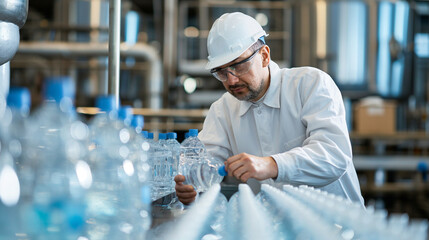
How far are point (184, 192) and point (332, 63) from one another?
175 inches

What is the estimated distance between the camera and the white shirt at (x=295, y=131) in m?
1.67

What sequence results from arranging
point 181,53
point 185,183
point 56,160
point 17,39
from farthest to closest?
point 181,53
point 185,183
point 17,39
point 56,160

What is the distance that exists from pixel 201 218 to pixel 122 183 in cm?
26

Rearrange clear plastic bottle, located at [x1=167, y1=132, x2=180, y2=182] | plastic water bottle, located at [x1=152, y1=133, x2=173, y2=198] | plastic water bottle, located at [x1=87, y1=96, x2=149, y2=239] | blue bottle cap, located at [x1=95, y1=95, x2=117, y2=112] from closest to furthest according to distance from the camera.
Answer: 1. plastic water bottle, located at [x1=87, y1=96, x2=149, y2=239]
2. blue bottle cap, located at [x1=95, y1=95, x2=117, y2=112]
3. plastic water bottle, located at [x1=152, y1=133, x2=173, y2=198]
4. clear plastic bottle, located at [x1=167, y1=132, x2=180, y2=182]

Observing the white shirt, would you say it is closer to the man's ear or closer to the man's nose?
the man's ear

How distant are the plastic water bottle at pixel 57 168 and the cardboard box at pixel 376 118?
460 centimetres

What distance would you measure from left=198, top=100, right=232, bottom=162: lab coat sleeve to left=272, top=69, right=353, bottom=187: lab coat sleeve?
1.27 feet

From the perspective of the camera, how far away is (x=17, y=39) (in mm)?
1407

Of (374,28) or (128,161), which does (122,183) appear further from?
(374,28)

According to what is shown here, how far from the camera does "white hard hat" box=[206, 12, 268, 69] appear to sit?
1838mm

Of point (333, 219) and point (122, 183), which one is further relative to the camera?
point (122, 183)

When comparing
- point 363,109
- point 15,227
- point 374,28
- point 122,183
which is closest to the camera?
point 15,227

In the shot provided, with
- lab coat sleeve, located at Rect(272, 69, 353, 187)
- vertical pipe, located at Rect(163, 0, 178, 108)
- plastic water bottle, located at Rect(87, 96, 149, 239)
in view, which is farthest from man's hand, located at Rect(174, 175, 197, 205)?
vertical pipe, located at Rect(163, 0, 178, 108)

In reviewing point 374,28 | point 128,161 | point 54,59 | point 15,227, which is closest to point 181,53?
point 54,59
